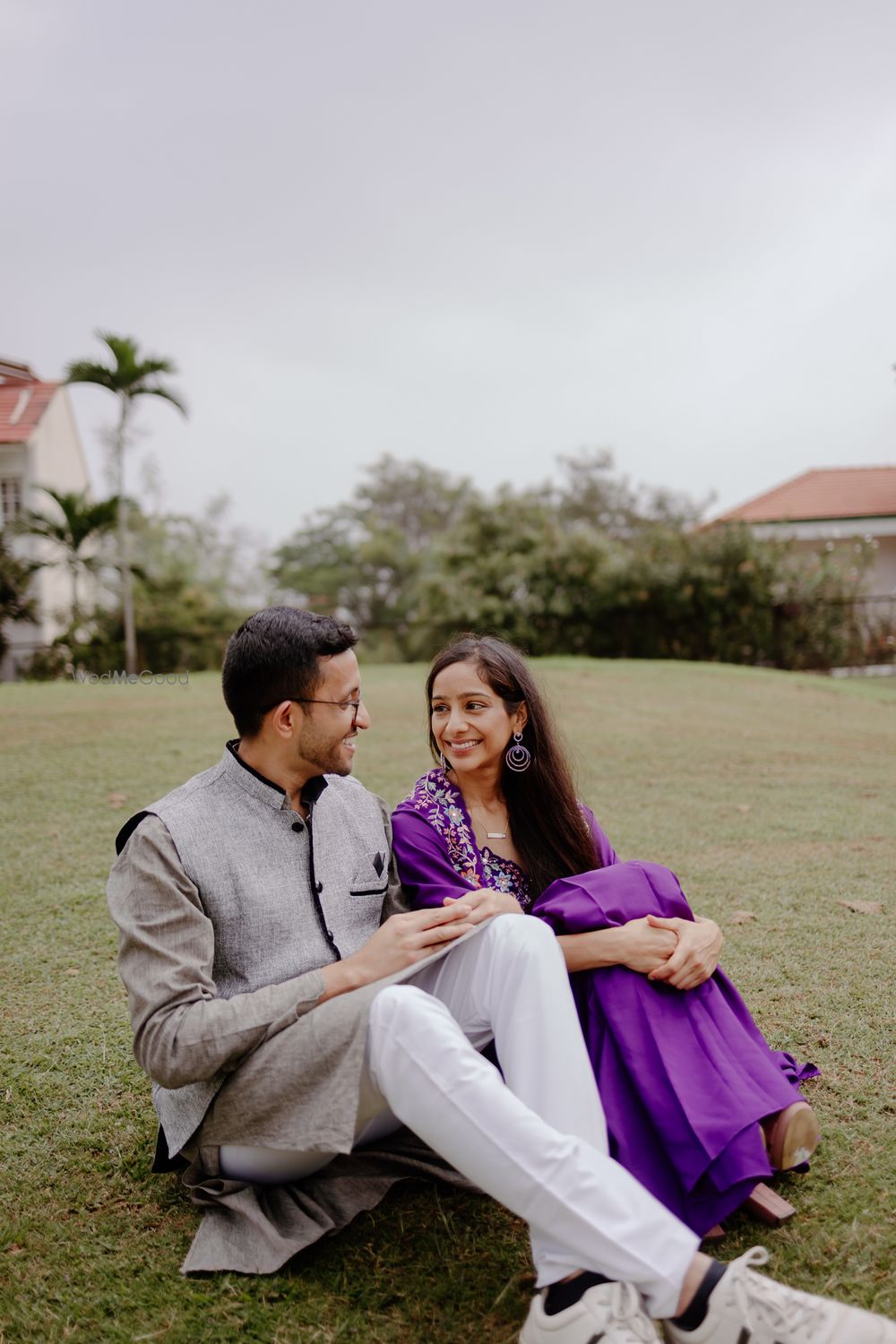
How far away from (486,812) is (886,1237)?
4.63 ft

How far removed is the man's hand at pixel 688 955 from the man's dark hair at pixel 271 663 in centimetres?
102

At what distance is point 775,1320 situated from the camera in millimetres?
1764

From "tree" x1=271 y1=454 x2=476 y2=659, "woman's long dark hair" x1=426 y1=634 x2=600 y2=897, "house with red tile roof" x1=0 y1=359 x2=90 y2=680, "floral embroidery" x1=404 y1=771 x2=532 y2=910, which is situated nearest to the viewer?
"floral embroidery" x1=404 y1=771 x2=532 y2=910

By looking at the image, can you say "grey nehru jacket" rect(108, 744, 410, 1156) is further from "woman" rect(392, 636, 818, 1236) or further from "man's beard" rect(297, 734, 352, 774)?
"woman" rect(392, 636, 818, 1236)

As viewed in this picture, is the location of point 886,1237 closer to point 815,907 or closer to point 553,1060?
point 553,1060

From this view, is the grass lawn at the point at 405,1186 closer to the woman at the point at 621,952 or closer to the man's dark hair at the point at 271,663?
the woman at the point at 621,952

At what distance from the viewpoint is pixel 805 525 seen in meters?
23.1

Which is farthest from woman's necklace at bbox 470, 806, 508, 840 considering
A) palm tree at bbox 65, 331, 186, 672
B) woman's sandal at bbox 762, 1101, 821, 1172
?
palm tree at bbox 65, 331, 186, 672

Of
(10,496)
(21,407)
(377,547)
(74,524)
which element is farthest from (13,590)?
(377,547)

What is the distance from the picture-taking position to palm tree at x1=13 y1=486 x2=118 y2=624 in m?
18.1

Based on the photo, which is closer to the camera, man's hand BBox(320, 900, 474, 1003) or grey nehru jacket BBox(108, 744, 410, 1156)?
grey nehru jacket BBox(108, 744, 410, 1156)

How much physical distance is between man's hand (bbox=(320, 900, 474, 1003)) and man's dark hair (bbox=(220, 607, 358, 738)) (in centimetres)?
58

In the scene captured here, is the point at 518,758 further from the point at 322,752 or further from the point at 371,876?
the point at 322,752

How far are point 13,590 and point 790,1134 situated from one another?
59.5 ft
